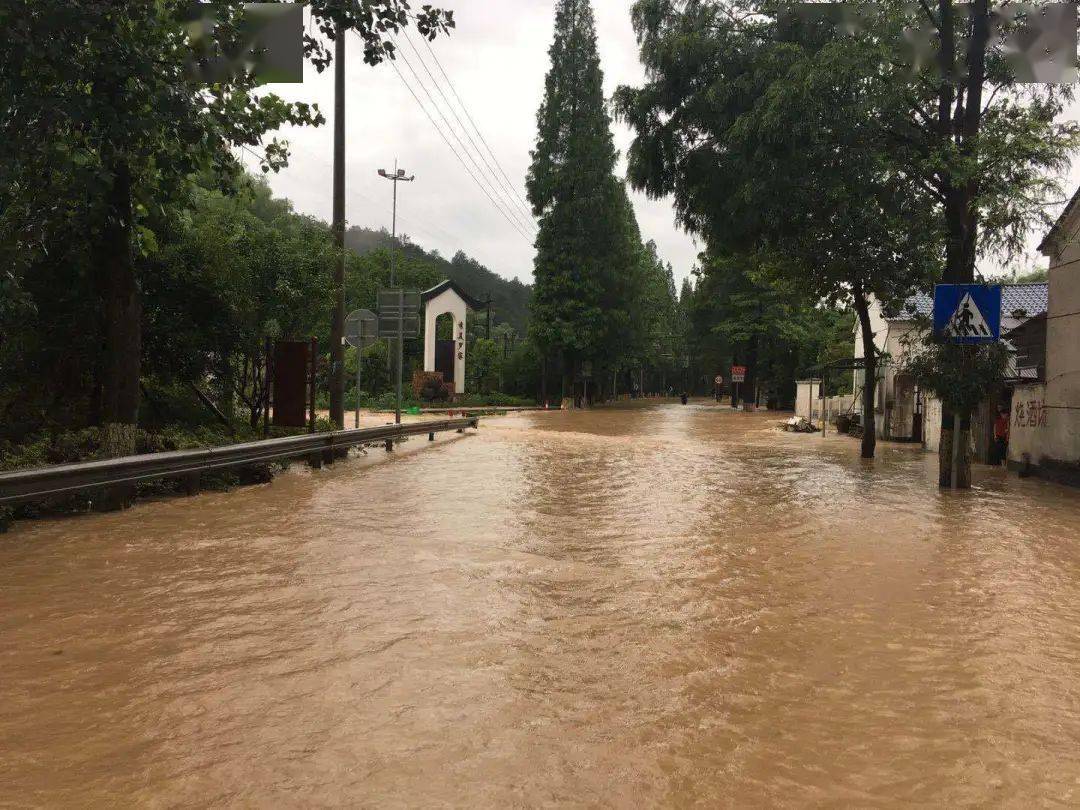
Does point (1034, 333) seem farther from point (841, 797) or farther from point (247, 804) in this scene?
point (247, 804)

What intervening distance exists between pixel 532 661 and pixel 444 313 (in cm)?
5833

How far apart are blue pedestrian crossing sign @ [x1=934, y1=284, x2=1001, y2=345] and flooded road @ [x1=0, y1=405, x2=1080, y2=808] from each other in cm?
472

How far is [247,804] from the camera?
3314 mm

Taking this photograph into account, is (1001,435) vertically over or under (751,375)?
under

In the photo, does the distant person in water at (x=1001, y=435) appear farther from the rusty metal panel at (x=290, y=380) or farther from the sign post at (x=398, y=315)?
the rusty metal panel at (x=290, y=380)

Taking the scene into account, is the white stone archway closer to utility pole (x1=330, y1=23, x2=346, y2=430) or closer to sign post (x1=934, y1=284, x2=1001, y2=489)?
utility pole (x1=330, y1=23, x2=346, y2=430)

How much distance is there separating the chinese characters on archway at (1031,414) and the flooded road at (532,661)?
7.59 meters

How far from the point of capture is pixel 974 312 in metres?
14.6

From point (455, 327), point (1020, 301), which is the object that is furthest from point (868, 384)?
point (455, 327)

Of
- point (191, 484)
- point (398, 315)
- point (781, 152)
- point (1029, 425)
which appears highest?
point (781, 152)

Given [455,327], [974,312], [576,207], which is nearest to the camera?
[974,312]

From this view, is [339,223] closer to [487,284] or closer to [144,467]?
[144,467]

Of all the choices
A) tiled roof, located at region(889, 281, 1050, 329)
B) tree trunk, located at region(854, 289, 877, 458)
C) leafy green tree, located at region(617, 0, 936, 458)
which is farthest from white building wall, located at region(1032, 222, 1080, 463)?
tiled roof, located at region(889, 281, 1050, 329)

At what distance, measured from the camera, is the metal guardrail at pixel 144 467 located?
8891mm
